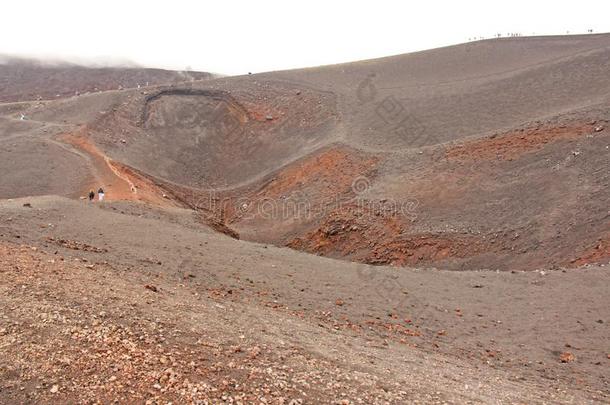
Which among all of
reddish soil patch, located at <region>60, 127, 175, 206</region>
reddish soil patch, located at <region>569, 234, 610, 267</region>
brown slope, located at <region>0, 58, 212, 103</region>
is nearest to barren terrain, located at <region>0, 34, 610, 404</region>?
reddish soil patch, located at <region>569, 234, 610, 267</region>

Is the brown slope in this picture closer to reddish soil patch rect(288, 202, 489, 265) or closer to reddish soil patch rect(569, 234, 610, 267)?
reddish soil patch rect(288, 202, 489, 265)

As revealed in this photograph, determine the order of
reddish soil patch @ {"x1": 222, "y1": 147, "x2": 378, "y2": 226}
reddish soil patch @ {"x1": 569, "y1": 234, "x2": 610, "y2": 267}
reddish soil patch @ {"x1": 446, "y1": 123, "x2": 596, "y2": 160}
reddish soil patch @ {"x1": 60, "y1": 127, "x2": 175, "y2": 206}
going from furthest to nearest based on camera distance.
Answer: reddish soil patch @ {"x1": 222, "y1": 147, "x2": 378, "y2": 226} < reddish soil patch @ {"x1": 60, "y1": 127, "x2": 175, "y2": 206} < reddish soil patch @ {"x1": 446, "y1": 123, "x2": 596, "y2": 160} < reddish soil patch @ {"x1": 569, "y1": 234, "x2": 610, "y2": 267}

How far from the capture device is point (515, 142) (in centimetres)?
2038

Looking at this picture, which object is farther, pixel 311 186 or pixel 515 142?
pixel 311 186

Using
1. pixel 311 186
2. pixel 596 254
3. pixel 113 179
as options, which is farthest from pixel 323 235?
pixel 113 179

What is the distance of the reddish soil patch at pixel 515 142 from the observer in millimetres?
19234

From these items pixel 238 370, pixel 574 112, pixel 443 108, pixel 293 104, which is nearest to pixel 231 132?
pixel 293 104

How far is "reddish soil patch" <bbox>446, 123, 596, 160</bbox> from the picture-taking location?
19.2 m

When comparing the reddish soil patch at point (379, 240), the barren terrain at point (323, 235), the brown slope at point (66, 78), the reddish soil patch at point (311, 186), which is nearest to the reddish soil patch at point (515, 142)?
the barren terrain at point (323, 235)

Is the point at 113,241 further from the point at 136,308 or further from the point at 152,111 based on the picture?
the point at 152,111

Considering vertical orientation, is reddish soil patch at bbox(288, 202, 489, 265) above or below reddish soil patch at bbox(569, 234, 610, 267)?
below

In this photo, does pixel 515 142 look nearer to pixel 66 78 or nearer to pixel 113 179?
pixel 113 179

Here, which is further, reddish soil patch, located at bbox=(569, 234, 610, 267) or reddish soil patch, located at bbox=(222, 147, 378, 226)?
reddish soil patch, located at bbox=(222, 147, 378, 226)

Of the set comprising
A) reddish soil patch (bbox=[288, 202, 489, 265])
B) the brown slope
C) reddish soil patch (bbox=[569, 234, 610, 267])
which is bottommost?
reddish soil patch (bbox=[288, 202, 489, 265])
